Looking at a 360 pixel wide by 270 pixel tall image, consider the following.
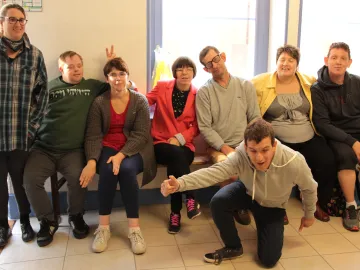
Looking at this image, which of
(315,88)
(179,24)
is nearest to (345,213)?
(315,88)

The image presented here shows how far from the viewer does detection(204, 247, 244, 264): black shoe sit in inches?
85.6

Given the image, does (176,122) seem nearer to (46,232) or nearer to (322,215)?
(46,232)

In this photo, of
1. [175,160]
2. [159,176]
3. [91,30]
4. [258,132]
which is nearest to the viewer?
[258,132]

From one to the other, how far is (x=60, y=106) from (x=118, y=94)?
361 mm

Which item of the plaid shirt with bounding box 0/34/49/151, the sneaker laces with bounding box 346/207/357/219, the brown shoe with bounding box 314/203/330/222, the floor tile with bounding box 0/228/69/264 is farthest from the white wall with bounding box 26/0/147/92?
the sneaker laces with bounding box 346/207/357/219

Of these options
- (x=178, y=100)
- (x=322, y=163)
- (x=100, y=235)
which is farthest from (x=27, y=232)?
(x=322, y=163)

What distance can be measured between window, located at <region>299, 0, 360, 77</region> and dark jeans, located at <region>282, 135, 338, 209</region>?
81cm

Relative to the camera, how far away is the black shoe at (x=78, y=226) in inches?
95.6

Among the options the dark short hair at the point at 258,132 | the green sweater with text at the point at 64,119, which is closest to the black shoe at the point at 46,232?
the green sweater with text at the point at 64,119

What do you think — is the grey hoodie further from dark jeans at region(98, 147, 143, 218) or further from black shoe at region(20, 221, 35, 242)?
black shoe at region(20, 221, 35, 242)

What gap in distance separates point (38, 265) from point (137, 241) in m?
0.54

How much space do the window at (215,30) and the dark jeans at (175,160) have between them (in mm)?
619

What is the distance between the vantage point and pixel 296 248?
234cm

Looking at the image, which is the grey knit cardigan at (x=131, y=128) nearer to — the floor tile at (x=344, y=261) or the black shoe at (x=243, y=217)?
the black shoe at (x=243, y=217)
